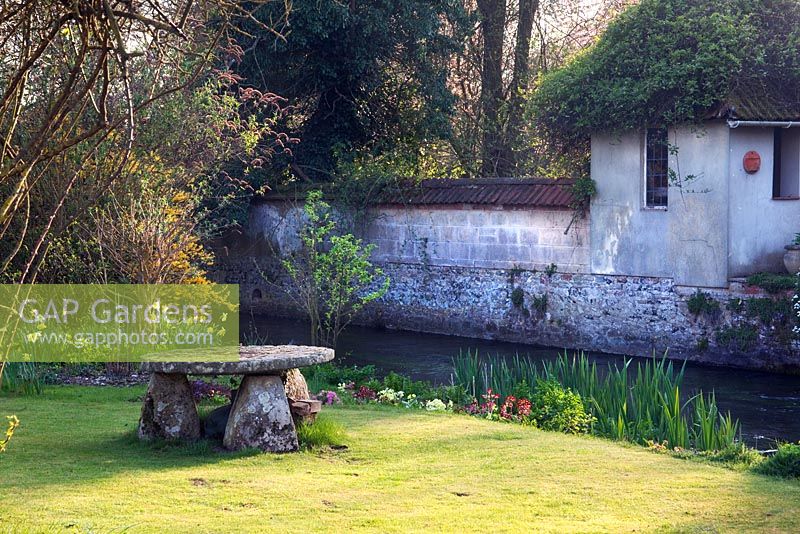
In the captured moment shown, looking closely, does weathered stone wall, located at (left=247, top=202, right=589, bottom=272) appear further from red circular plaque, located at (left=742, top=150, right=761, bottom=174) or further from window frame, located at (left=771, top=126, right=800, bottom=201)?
window frame, located at (left=771, top=126, right=800, bottom=201)

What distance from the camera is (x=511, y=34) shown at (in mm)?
25812

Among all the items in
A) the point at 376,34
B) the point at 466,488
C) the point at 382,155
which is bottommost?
the point at 466,488

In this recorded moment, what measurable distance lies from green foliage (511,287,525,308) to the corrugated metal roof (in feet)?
5.44

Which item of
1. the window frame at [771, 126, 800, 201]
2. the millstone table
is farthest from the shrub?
the window frame at [771, 126, 800, 201]

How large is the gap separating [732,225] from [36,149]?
1452cm

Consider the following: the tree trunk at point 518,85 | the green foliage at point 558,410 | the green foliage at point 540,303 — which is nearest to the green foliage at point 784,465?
the green foliage at point 558,410

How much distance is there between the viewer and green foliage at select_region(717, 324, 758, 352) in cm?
1612

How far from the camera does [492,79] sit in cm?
2544

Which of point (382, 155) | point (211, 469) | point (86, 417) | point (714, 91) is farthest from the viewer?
point (382, 155)

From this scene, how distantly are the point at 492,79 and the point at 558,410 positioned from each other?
1668cm

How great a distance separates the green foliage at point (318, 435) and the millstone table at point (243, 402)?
152mm

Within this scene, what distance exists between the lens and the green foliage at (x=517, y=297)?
19625 millimetres

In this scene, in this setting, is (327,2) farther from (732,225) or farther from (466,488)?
(466,488)

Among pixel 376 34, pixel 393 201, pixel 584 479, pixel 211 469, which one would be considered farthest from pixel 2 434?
pixel 376 34
